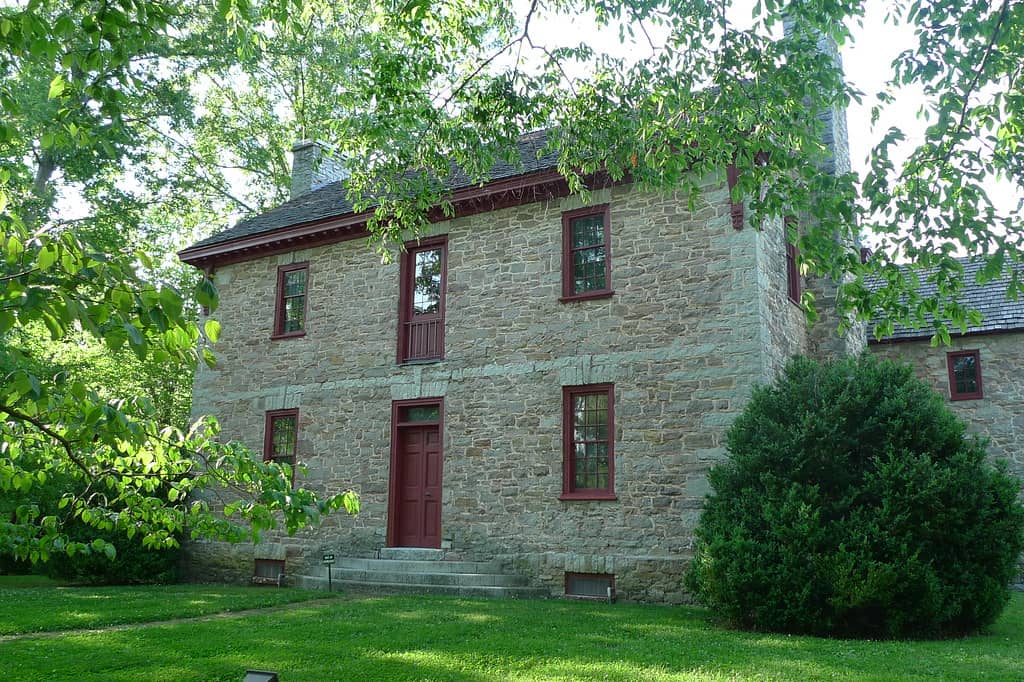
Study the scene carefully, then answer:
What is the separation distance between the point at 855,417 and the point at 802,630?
2.50 m

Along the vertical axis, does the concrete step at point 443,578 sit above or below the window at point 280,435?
below

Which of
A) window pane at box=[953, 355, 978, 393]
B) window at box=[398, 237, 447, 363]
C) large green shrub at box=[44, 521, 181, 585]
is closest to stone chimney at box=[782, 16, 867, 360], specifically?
window pane at box=[953, 355, 978, 393]

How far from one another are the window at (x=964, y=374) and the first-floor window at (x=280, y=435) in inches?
524

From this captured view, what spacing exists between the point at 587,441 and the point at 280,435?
6513 millimetres

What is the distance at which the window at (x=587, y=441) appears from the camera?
41.3ft

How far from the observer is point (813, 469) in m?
9.58

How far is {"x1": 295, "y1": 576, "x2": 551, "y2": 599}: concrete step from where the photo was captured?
12.3 m

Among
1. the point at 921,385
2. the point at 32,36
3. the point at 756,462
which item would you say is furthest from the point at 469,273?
the point at 32,36

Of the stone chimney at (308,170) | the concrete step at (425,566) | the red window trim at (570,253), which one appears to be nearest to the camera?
the concrete step at (425,566)

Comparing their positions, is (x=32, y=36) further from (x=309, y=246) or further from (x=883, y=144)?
(x=309, y=246)

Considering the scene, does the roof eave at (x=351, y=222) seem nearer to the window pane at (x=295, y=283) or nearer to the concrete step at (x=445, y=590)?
the window pane at (x=295, y=283)

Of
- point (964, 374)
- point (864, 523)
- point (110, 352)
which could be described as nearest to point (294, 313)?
point (864, 523)

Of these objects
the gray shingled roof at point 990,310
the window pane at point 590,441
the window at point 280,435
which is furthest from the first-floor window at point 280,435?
the gray shingled roof at point 990,310

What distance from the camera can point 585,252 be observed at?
13484 mm
